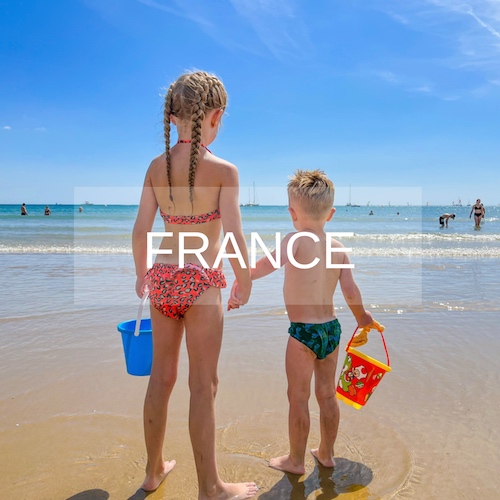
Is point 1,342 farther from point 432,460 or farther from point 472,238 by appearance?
point 472,238

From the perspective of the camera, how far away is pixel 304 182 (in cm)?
265

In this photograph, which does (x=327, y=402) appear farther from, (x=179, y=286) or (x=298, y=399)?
(x=179, y=286)

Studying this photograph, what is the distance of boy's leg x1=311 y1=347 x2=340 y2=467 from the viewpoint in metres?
2.63

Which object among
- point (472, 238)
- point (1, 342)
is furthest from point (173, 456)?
point (472, 238)

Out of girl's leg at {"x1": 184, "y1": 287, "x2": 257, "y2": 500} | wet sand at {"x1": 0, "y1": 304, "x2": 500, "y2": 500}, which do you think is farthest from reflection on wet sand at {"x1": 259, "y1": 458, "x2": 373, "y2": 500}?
girl's leg at {"x1": 184, "y1": 287, "x2": 257, "y2": 500}

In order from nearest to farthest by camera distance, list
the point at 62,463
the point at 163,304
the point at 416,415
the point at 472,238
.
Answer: the point at 163,304 < the point at 62,463 < the point at 416,415 < the point at 472,238

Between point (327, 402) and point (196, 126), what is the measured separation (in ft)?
5.38

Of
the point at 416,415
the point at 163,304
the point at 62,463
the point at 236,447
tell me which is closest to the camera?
the point at 163,304

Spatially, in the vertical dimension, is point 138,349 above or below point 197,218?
below

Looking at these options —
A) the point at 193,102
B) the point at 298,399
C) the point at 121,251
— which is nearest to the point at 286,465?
the point at 298,399

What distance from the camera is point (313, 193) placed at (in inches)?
103

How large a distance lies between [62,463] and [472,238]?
2006 cm

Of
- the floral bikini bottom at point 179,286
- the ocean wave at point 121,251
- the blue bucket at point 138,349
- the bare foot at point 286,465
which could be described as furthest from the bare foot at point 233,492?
the ocean wave at point 121,251

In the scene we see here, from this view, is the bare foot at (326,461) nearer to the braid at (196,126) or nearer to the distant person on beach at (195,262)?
the distant person on beach at (195,262)
